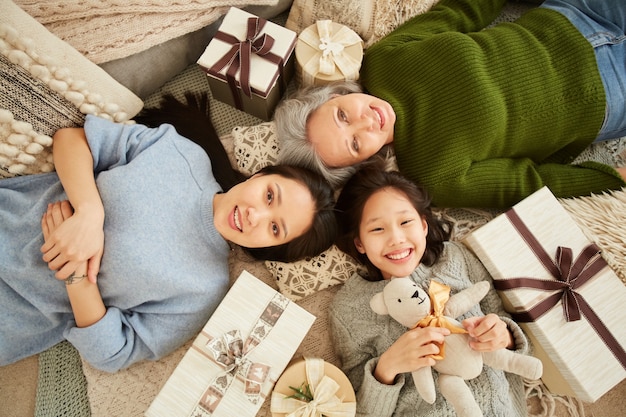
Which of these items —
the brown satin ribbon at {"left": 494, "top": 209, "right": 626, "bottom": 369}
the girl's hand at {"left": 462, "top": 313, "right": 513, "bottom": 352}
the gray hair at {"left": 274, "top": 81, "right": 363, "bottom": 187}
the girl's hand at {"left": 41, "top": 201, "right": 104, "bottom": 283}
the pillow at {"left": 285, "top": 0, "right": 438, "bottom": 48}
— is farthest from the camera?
the pillow at {"left": 285, "top": 0, "right": 438, "bottom": 48}

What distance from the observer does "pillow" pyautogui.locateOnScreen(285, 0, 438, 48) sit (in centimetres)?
147

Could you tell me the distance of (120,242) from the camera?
3.84ft

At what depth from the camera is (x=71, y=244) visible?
1101 mm

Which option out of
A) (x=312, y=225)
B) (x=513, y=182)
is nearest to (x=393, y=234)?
(x=312, y=225)

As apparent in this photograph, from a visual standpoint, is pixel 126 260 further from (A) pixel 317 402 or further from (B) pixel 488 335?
(B) pixel 488 335

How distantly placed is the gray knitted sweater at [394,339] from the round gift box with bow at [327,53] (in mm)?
718

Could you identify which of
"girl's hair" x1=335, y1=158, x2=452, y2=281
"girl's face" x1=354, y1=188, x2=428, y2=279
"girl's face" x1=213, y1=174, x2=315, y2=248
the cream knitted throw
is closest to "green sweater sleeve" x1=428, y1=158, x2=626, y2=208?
"girl's hair" x1=335, y1=158, x2=452, y2=281

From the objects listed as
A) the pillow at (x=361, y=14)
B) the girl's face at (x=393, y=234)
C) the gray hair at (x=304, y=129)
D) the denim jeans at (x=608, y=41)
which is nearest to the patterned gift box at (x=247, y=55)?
the gray hair at (x=304, y=129)

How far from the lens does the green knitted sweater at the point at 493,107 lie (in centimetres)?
136

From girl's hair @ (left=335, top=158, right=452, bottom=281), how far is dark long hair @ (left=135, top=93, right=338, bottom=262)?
0.19ft

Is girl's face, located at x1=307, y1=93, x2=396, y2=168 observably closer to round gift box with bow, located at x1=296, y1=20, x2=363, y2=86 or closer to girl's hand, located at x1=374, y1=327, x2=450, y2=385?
round gift box with bow, located at x1=296, y1=20, x2=363, y2=86

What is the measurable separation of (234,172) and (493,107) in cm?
94

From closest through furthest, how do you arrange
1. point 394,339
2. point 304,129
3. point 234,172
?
point 394,339, point 304,129, point 234,172

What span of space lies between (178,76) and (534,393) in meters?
1.79
